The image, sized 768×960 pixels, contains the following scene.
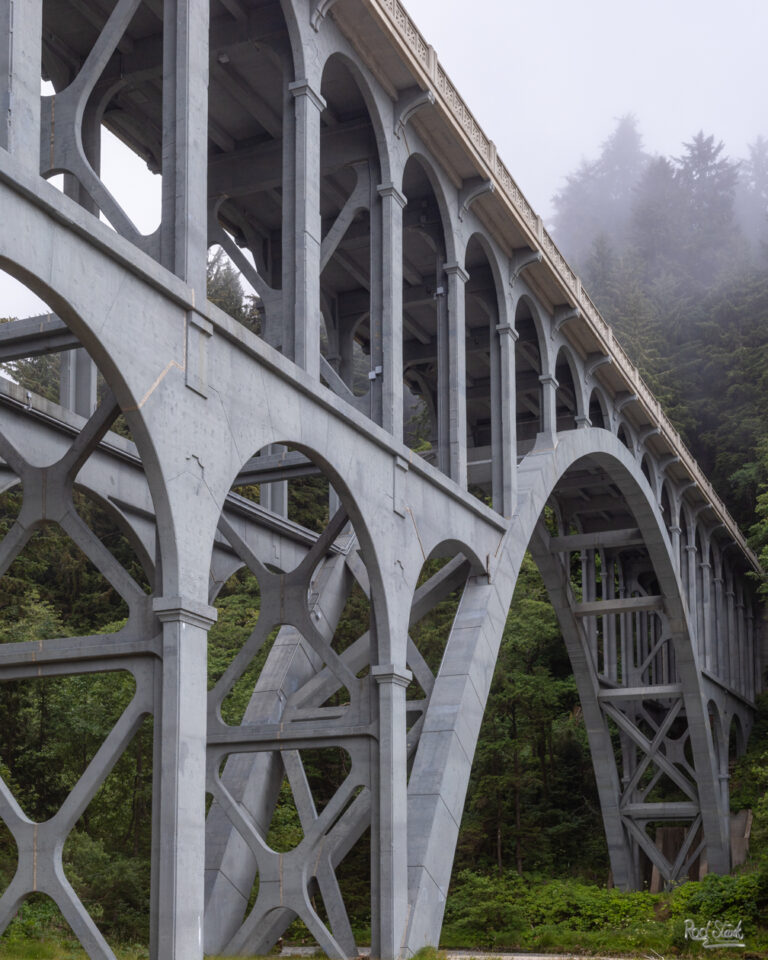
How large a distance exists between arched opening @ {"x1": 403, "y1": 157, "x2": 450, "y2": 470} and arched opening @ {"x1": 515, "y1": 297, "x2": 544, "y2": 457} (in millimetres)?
1886

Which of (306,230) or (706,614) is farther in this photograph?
(706,614)

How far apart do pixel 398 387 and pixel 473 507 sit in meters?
3.41

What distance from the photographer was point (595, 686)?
40844mm

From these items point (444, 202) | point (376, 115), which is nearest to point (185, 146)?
point (376, 115)

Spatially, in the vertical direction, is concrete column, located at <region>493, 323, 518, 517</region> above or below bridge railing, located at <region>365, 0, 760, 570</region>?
below

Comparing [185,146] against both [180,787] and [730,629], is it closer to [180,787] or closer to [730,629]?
[180,787]

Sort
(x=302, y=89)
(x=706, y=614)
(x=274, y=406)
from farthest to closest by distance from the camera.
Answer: (x=706, y=614)
(x=302, y=89)
(x=274, y=406)

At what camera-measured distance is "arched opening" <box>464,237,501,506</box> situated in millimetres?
24188

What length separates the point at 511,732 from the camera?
161 ft

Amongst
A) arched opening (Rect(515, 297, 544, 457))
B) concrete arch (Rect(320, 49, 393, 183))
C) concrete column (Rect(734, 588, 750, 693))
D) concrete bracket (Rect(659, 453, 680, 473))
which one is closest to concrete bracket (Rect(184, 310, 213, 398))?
concrete arch (Rect(320, 49, 393, 183))

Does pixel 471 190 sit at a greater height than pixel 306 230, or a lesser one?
greater

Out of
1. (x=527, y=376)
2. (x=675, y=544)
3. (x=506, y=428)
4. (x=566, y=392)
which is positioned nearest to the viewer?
(x=506, y=428)

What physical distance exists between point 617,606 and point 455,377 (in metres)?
18.7

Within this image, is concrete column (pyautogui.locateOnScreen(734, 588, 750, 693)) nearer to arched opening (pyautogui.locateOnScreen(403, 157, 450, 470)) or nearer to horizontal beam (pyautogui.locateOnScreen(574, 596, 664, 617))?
horizontal beam (pyautogui.locateOnScreen(574, 596, 664, 617))
